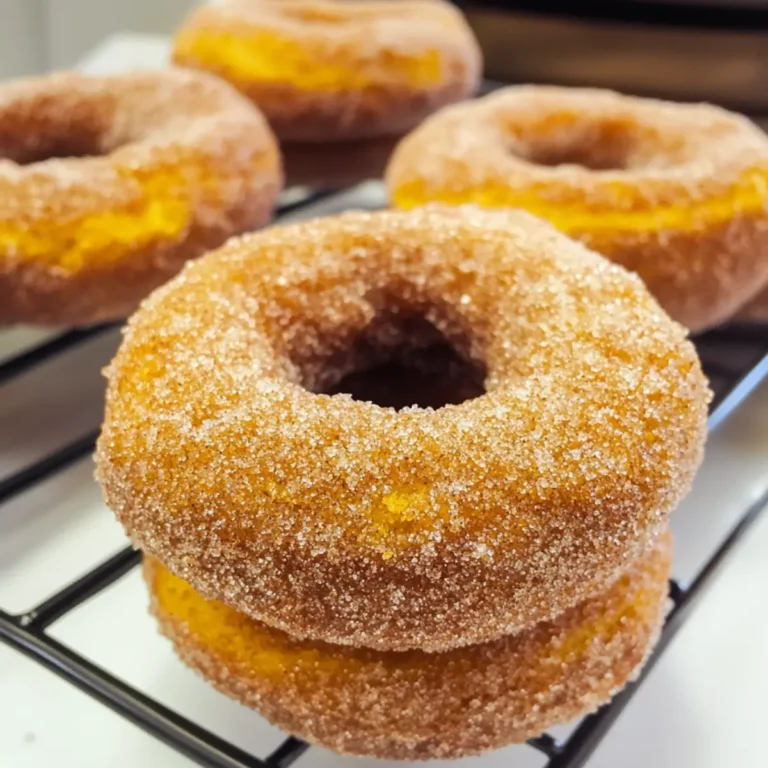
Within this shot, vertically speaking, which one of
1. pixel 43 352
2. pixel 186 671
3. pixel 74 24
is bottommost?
pixel 186 671

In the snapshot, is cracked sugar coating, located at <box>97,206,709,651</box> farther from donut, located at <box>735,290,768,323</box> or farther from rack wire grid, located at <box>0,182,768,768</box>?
donut, located at <box>735,290,768,323</box>

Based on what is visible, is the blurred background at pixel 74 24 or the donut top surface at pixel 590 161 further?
the blurred background at pixel 74 24

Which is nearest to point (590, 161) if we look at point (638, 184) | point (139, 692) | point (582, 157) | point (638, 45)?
point (582, 157)

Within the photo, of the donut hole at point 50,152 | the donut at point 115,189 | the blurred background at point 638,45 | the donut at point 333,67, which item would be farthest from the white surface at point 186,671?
the blurred background at point 638,45

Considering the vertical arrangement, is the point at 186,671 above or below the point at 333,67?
below

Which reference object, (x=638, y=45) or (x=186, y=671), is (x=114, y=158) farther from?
(x=638, y=45)

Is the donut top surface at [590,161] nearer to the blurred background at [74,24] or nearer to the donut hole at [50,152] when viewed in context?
the donut hole at [50,152]

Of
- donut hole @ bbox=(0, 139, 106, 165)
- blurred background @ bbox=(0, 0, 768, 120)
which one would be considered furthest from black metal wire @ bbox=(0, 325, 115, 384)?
blurred background @ bbox=(0, 0, 768, 120)
